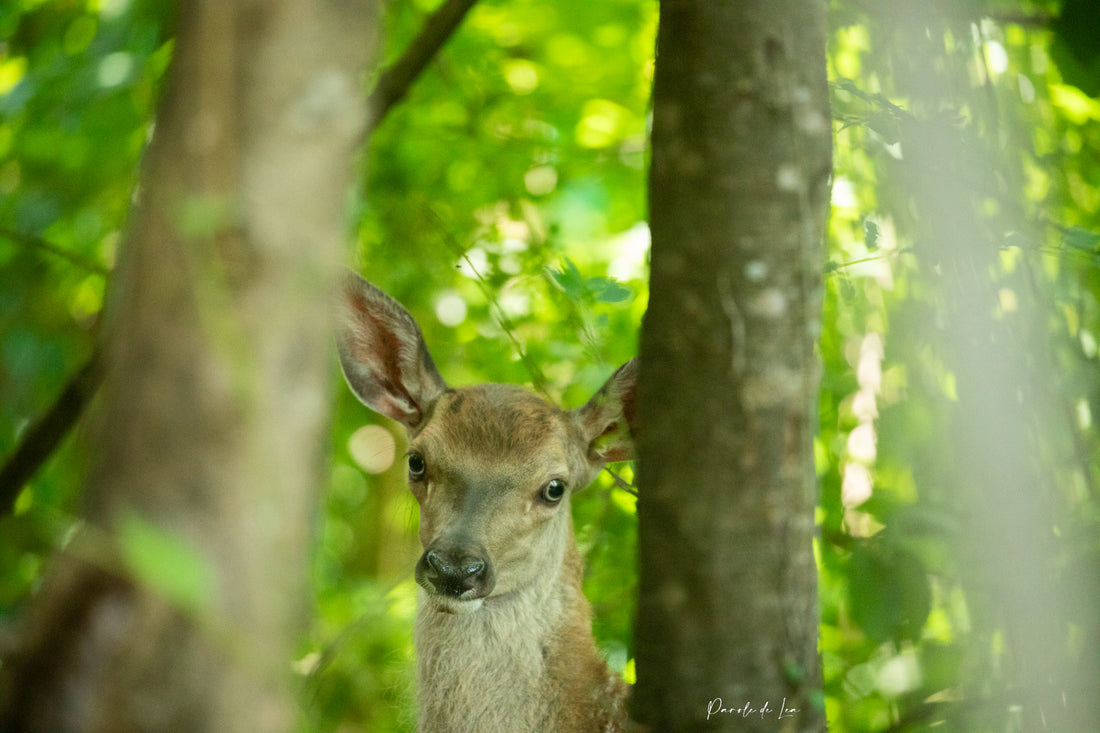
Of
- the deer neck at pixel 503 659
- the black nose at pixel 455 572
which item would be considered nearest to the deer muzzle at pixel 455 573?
the black nose at pixel 455 572

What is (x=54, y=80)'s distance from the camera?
377 centimetres

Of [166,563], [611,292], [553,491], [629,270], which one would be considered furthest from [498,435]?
[166,563]

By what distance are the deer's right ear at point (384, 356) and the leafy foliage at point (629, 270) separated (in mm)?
380

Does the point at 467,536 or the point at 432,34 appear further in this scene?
the point at 432,34

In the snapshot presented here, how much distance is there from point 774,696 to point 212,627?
1.29 metres

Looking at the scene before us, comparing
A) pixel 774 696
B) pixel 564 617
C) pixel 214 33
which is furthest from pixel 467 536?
pixel 214 33

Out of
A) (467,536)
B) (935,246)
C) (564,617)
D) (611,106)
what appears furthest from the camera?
(611,106)

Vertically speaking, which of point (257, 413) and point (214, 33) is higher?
point (214, 33)

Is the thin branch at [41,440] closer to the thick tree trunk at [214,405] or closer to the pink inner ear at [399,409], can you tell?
the pink inner ear at [399,409]

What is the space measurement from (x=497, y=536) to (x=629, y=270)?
2.01 m

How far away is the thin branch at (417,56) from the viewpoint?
4.09m

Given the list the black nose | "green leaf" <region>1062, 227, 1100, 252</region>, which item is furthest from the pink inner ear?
"green leaf" <region>1062, 227, 1100, 252</region>

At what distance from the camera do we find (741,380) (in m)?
2.02

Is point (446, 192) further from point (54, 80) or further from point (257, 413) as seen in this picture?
point (257, 413)
